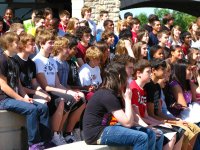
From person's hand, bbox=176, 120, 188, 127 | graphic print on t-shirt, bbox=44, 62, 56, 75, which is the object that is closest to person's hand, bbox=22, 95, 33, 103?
graphic print on t-shirt, bbox=44, 62, 56, 75

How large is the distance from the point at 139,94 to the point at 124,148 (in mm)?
938

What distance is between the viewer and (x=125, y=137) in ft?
20.1

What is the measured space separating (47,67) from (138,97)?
1.45 metres

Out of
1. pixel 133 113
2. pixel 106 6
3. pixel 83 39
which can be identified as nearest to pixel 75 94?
pixel 133 113

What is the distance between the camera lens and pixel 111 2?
63.6 ft

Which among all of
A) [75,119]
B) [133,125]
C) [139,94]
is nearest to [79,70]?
[75,119]

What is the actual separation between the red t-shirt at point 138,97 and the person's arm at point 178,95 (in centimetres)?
130

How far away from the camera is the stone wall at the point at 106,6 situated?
61.1 feet

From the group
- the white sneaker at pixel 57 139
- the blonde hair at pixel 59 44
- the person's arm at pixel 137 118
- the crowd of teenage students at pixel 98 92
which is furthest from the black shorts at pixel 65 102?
the person's arm at pixel 137 118

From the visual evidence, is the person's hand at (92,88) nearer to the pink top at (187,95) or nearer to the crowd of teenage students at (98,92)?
the crowd of teenage students at (98,92)

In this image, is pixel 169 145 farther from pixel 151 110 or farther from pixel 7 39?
pixel 7 39

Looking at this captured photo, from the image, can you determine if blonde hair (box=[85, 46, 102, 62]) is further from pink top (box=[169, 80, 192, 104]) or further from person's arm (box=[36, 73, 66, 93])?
pink top (box=[169, 80, 192, 104])

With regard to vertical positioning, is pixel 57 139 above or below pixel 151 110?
below

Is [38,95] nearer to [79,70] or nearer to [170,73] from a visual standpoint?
[79,70]
